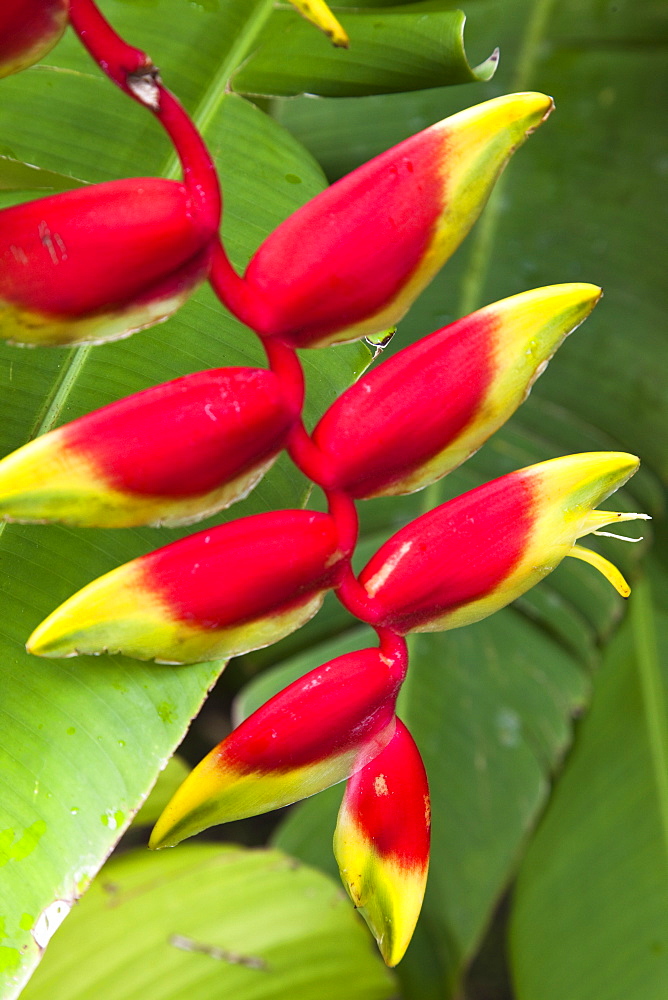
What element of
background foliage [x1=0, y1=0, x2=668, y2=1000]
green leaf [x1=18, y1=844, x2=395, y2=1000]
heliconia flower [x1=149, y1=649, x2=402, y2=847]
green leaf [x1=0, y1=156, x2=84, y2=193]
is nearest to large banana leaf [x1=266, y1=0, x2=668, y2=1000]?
background foliage [x1=0, y1=0, x2=668, y2=1000]

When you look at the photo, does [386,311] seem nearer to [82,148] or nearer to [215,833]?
[82,148]

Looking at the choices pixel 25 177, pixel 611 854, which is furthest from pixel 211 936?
pixel 25 177

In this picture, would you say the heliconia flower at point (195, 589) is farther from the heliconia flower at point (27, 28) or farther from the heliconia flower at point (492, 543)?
the heliconia flower at point (27, 28)

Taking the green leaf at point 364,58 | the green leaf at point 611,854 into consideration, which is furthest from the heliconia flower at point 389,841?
the green leaf at point 611,854

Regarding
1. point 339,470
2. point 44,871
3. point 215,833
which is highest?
point 339,470

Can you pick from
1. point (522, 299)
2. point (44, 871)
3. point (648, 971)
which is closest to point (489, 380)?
point (522, 299)

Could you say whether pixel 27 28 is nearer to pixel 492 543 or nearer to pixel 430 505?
pixel 492 543
